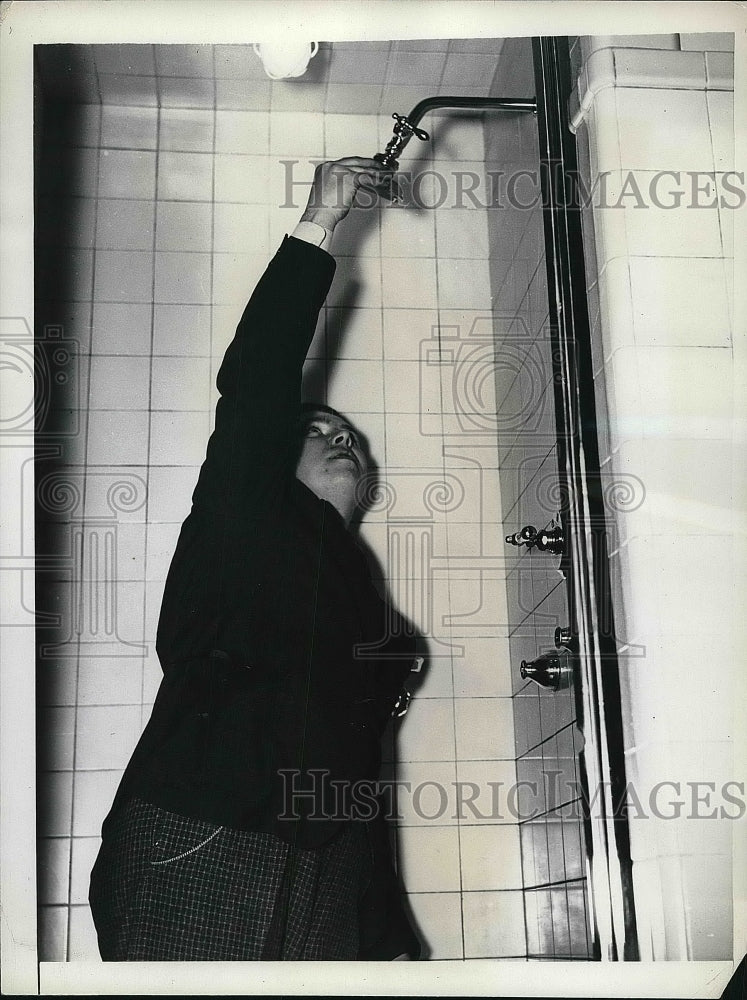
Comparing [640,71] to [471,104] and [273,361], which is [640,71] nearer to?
[471,104]

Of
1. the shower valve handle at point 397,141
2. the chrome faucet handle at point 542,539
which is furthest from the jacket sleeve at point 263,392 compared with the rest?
the chrome faucet handle at point 542,539

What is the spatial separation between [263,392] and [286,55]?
1.25 feet

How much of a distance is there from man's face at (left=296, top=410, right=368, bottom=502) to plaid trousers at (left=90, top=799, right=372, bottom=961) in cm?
34

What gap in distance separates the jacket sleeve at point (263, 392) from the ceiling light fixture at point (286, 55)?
0.69ft

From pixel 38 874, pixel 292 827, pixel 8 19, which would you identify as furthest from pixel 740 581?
pixel 8 19

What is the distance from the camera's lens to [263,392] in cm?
86

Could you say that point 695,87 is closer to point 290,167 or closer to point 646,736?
point 290,167

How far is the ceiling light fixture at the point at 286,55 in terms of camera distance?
0.90 metres

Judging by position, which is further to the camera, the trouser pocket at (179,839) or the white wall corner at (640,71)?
the white wall corner at (640,71)

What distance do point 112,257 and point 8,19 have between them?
0.94 feet

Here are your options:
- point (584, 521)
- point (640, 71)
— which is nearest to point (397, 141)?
point (640, 71)

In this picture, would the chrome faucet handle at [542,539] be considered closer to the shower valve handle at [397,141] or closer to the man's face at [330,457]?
the man's face at [330,457]

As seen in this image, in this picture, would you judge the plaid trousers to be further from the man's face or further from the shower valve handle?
the shower valve handle

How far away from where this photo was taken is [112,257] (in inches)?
34.8
